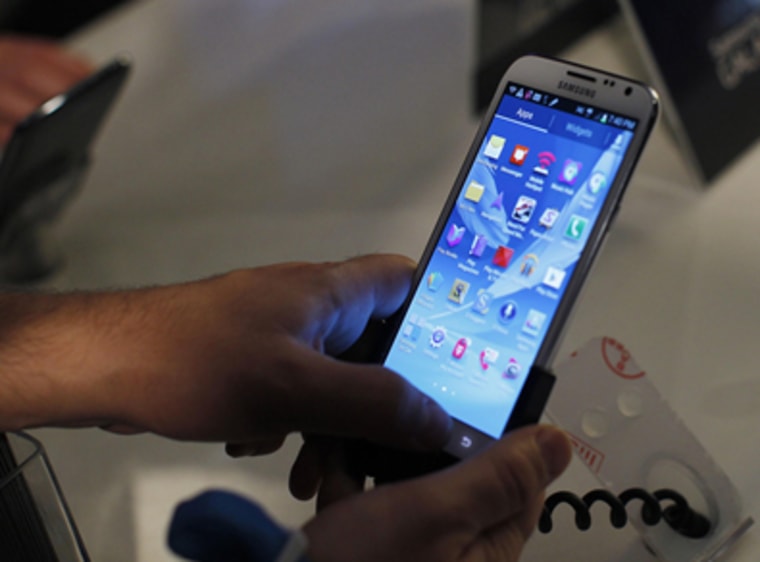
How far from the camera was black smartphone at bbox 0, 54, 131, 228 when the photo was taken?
726 millimetres

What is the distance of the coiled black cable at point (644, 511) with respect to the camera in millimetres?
507

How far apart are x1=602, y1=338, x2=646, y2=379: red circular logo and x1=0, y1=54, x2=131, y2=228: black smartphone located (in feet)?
1.65

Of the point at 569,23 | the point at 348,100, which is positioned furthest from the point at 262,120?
the point at 569,23

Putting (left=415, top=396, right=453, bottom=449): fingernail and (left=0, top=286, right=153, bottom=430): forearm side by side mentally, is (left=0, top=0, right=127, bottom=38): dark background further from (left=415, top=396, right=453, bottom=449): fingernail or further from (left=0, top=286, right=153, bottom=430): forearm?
(left=415, top=396, right=453, bottom=449): fingernail

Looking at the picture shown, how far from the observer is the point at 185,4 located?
3.81 ft

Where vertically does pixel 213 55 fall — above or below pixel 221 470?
above

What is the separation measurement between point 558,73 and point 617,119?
0.17 ft

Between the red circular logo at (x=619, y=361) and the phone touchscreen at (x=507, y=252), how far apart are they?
84 mm

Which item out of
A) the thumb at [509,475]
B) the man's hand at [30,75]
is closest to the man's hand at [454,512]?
the thumb at [509,475]

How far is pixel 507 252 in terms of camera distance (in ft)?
1.63

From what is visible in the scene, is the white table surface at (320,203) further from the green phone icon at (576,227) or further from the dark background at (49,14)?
the dark background at (49,14)

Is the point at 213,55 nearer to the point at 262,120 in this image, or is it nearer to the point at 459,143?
the point at 262,120

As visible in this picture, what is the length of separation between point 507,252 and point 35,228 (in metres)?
0.54

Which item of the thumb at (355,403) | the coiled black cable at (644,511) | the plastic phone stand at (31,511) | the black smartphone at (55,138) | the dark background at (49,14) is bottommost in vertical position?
the coiled black cable at (644,511)
